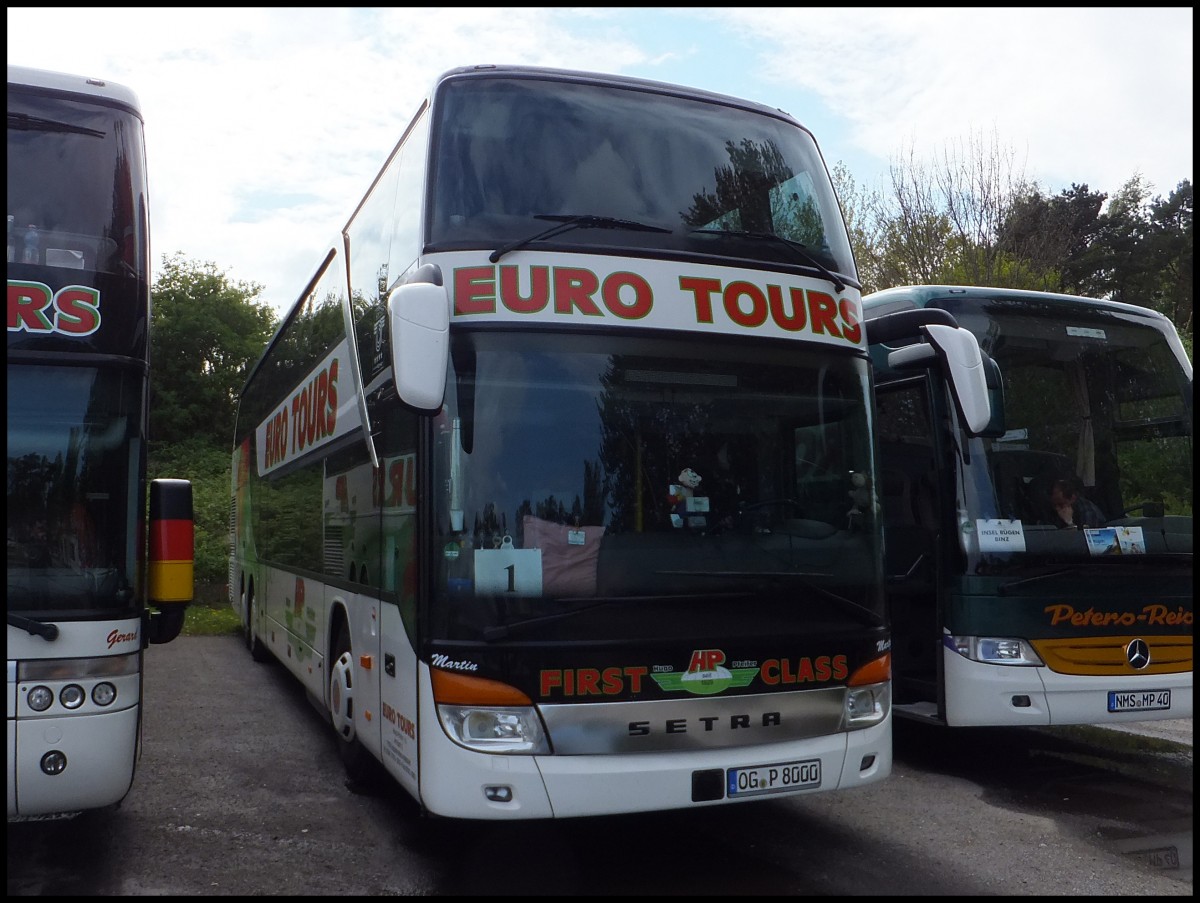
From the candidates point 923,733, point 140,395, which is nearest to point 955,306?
point 923,733

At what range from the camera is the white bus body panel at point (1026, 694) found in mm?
7109

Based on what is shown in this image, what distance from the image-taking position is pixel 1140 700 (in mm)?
7266

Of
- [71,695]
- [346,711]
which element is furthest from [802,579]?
[71,695]

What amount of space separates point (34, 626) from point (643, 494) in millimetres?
2657

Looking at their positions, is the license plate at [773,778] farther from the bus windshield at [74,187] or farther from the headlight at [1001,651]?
the bus windshield at [74,187]

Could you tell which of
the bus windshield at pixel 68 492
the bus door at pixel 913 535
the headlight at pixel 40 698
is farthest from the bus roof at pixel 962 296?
the headlight at pixel 40 698

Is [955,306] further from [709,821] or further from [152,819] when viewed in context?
[152,819]

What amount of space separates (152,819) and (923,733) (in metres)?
5.78

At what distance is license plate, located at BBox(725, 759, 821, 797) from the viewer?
519 cm

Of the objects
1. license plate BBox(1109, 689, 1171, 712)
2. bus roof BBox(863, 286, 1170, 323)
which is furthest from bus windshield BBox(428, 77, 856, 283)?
license plate BBox(1109, 689, 1171, 712)

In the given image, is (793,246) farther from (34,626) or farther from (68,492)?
(34,626)

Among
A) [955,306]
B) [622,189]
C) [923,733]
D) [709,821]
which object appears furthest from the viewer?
[923,733]

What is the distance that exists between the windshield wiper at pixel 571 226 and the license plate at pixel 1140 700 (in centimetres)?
413

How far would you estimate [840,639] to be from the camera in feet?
18.1
